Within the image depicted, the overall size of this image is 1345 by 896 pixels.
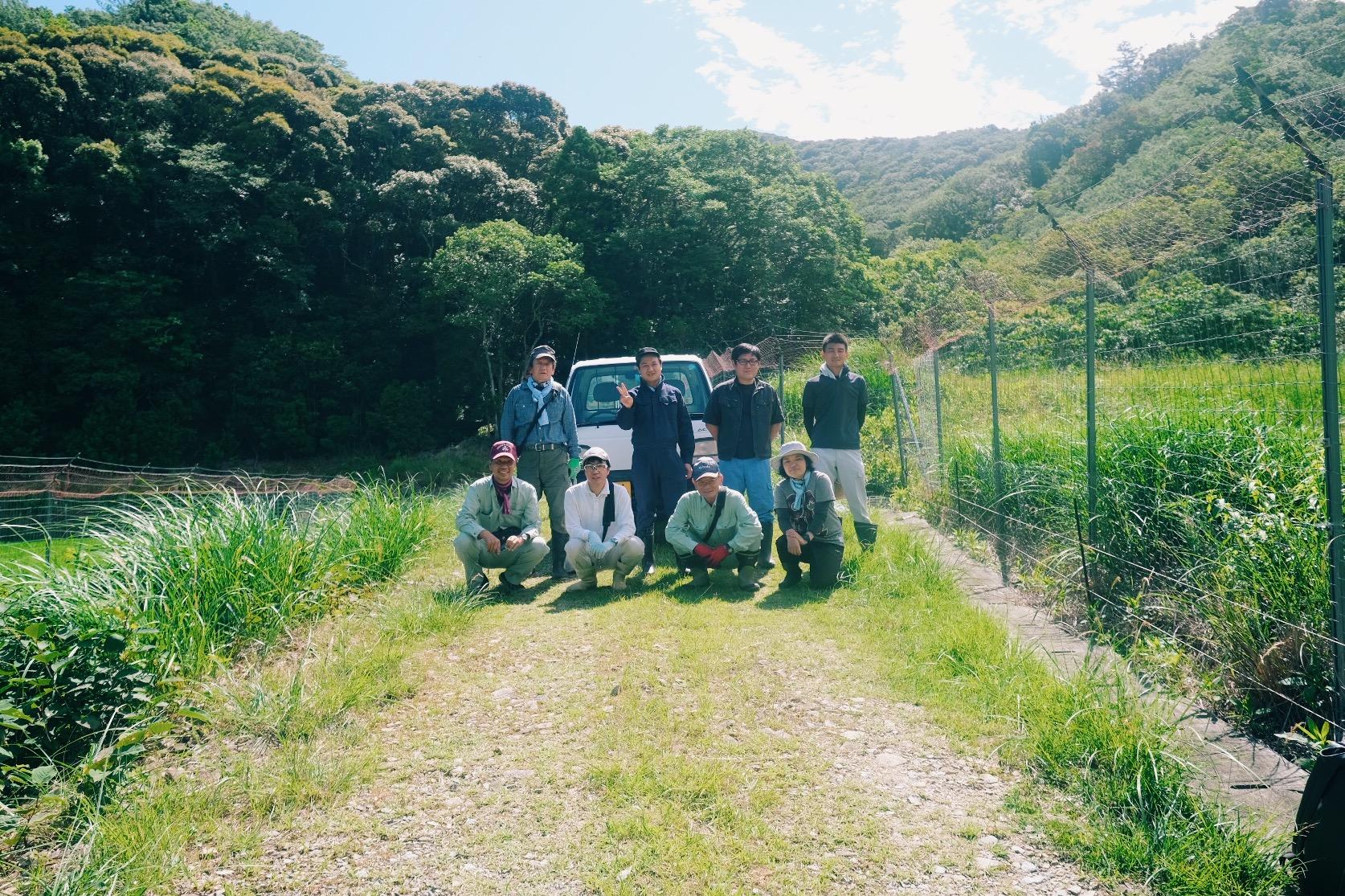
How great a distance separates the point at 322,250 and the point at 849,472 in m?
28.0

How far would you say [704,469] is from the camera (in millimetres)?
5918

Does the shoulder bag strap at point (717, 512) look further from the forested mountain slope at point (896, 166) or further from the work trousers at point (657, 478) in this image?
the forested mountain slope at point (896, 166)

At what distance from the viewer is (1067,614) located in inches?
190

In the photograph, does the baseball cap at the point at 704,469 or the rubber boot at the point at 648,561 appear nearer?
the baseball cap at the point at 704,469

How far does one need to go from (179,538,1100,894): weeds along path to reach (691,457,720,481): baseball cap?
4.71 ft

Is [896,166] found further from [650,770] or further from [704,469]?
[650,770]

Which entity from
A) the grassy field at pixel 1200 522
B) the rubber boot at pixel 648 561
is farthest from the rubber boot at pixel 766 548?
the grassy field at pixel 1200 522

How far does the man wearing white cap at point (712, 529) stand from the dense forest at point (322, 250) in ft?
68.4

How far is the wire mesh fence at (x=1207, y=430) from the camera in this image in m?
3.13

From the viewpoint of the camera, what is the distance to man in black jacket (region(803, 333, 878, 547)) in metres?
6.69

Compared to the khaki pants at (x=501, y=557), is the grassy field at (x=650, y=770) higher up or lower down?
lower down

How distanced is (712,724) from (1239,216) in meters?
3.20

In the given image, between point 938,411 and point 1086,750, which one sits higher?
point 938,411

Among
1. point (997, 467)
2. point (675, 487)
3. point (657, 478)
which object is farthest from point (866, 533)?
point (657, 478)
